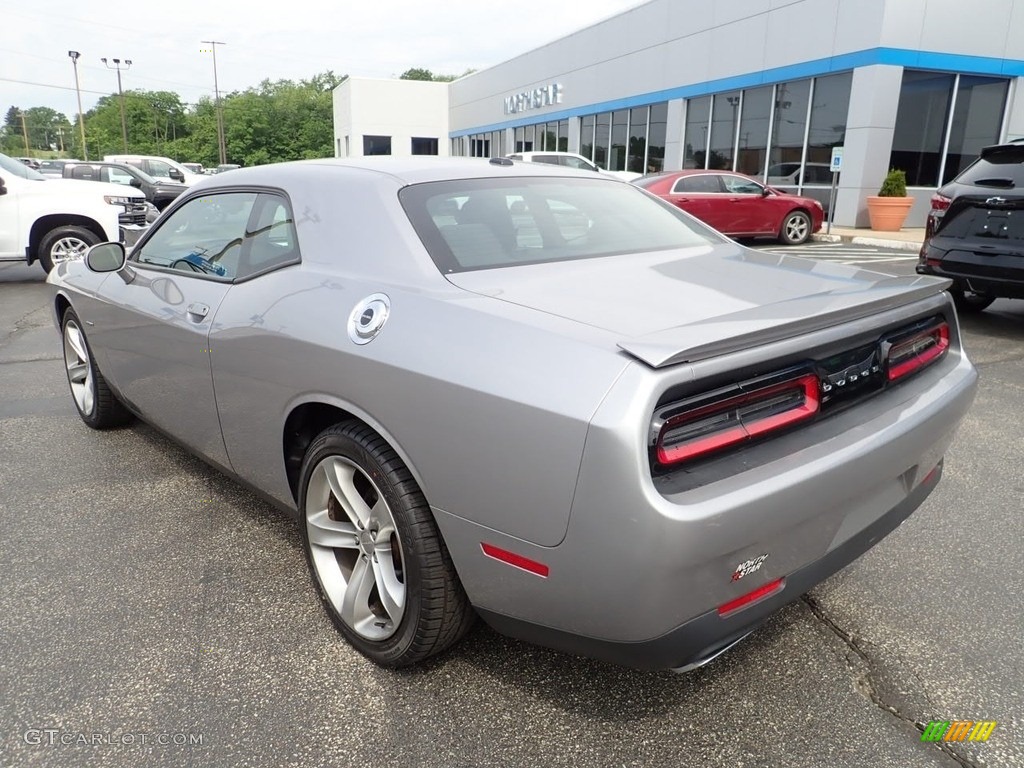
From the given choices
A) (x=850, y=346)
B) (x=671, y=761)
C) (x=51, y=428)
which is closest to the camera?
(x=671, y=761)

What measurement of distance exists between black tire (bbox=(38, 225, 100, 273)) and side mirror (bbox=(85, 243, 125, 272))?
7.21 meters

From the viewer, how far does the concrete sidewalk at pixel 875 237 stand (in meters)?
13.3

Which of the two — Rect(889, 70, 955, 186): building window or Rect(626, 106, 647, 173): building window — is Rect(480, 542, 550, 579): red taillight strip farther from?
Rect(626, 106, 647, 173): building window

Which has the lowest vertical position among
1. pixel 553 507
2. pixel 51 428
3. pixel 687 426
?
pixel 51 428

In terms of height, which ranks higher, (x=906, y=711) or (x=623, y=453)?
(x=623, y=453)

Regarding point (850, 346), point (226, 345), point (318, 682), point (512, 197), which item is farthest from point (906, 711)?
point (226, 345)

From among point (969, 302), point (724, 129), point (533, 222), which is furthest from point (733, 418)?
point (724, 129)

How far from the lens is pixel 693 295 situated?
214cm

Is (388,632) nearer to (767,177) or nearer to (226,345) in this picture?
(226,345)

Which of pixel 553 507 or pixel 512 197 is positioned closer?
pixel 553 507

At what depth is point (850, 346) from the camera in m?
2.08

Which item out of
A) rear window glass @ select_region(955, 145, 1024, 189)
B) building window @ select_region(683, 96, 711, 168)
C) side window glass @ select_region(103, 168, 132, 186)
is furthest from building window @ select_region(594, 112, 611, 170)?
rear window glass @ select_region(955, 145, 1024, 189)

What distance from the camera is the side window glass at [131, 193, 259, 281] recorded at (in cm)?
299

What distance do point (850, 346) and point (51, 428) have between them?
4403 mm
